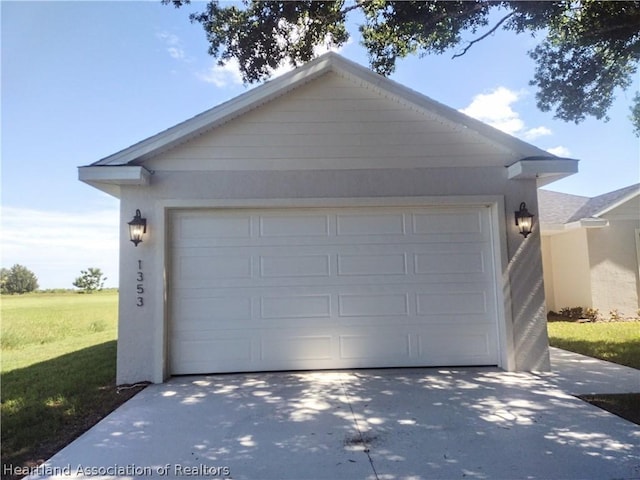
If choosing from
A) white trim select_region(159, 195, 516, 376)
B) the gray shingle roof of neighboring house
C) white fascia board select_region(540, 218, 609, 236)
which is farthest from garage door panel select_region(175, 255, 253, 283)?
the gray shingle roof of neighboring house

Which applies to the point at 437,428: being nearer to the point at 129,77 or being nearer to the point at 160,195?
the point at 160,195

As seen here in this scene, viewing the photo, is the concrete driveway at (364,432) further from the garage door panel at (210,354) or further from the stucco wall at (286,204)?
the stucco wall at (286,204)

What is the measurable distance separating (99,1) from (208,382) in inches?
289

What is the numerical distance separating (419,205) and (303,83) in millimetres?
2587

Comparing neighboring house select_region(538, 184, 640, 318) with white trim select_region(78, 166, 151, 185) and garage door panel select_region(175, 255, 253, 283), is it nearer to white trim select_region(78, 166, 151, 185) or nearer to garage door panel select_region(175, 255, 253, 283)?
garage door panel select_region(175, 255, 253, 283)

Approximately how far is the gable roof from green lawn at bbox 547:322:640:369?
3853 mm

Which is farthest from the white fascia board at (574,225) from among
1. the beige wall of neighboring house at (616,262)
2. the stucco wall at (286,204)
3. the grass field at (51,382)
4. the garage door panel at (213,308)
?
the grass field at (51,382)

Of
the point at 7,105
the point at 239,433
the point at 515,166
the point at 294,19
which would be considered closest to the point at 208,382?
the point at 239,433

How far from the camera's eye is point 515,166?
5660mm

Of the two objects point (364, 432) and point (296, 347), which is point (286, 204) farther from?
point (364, 432)

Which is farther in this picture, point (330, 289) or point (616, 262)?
point (616, 262)

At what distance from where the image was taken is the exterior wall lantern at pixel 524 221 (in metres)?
5.74

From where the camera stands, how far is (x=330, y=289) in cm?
584

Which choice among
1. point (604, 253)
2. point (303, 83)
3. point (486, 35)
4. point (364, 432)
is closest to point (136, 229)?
point (303, 83)
